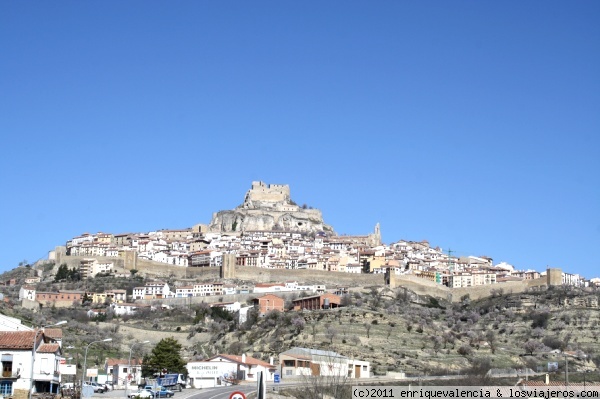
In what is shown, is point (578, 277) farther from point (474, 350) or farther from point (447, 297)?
point (474, 350)

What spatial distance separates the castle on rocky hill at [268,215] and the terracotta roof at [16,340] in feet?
387

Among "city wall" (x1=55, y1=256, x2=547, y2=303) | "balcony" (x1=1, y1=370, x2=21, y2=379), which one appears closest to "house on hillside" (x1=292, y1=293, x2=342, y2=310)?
"city wall" (x1=55, y1=256, x2=547, y2=303)

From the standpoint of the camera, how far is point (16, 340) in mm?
→ 34844

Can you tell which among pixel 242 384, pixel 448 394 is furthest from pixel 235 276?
pixel 448 394

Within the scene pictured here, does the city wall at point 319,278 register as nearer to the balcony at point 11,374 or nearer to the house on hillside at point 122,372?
the house on hillside at point 122,372

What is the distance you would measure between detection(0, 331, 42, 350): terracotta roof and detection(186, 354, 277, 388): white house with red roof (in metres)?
17.7

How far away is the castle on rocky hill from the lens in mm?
158125

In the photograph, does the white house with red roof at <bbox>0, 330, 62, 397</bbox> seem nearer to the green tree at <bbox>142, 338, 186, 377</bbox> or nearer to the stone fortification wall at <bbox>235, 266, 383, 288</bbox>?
the green tree at <bbox>142, 338, 186, 377</bbox>

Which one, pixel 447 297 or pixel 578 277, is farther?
pixel 578 277

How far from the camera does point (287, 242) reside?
14312 centimetres

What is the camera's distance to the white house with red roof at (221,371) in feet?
173

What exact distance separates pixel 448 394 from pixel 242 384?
22409 mm

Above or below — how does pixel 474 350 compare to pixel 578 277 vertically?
below

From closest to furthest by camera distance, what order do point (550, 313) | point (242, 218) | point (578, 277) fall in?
point (550, 313)
point (578, 277)
point (242, 218)
